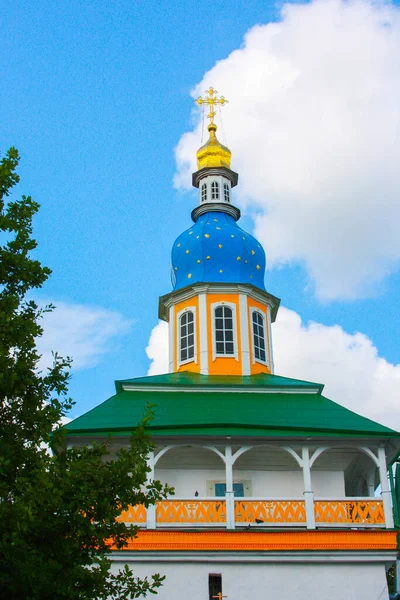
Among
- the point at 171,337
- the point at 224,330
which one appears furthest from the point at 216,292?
the point at 171,337

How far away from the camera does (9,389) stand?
9.61m

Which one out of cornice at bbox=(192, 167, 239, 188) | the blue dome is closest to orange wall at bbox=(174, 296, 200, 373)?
the blue dome

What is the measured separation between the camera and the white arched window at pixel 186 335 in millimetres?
23906

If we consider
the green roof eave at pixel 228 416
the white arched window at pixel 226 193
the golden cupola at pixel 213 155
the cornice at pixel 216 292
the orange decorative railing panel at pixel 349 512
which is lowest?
the orange decorative railing panel at pixel 349 512

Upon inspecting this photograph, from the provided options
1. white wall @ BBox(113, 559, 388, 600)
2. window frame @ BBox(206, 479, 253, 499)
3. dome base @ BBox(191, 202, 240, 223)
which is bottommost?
white wall @ BBox(113, 559, 388, 600)

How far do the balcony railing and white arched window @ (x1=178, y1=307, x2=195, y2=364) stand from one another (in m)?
7.14

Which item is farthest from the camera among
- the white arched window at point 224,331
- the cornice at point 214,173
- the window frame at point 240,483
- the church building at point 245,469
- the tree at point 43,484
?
the cornice at point 214,173

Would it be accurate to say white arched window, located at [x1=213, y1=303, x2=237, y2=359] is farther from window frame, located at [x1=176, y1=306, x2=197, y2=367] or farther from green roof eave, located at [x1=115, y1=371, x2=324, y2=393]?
green roof eave, located at [x1=115, y1=371, x2=324, y2=393]

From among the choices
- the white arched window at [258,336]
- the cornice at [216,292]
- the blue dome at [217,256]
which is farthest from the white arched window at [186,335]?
the white arched window at [258,336]

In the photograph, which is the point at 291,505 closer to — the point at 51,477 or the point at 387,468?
the point at 387,468

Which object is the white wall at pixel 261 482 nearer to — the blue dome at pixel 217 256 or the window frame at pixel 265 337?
the window frame at pixel 265 337

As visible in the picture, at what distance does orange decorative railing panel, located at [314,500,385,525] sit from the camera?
55.9 feet

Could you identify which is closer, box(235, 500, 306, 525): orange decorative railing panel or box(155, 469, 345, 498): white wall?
box(235, 500, 306, 525): orange decorative railing panel

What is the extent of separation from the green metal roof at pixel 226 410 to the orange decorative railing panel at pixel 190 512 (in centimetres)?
157
